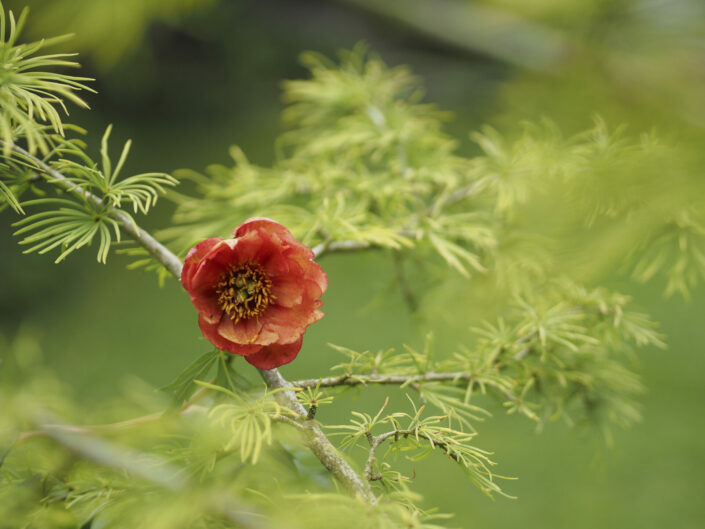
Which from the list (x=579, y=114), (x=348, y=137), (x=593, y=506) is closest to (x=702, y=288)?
(x=593, y=506)

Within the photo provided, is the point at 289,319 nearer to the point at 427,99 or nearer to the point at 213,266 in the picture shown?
the point at 213,266

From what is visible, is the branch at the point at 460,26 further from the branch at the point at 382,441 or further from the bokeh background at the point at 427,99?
the branch at the point at 382,441

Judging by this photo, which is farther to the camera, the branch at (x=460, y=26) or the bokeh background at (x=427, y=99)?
the branch at (x=460, y=26)

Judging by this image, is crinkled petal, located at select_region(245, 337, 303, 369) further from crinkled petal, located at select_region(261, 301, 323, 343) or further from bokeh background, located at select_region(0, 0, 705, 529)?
bokeh background, located at select_region(0, 0, 705, 529)

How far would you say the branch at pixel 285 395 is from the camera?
247 millimetres

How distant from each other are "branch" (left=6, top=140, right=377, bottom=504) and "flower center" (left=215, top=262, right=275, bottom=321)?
0.03m

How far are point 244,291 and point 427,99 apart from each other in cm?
212

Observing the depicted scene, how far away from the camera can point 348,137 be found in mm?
537

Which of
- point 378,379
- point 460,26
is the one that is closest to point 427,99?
point 460,26

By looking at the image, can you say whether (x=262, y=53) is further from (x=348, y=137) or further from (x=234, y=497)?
(x=234, y=497)

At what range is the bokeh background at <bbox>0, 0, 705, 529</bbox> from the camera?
279mm

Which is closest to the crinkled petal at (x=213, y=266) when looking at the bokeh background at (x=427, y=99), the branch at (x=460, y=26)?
the bokeh background at (x=427, y=99)

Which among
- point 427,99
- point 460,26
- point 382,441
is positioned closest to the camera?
point 382,441

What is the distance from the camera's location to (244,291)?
27cm
